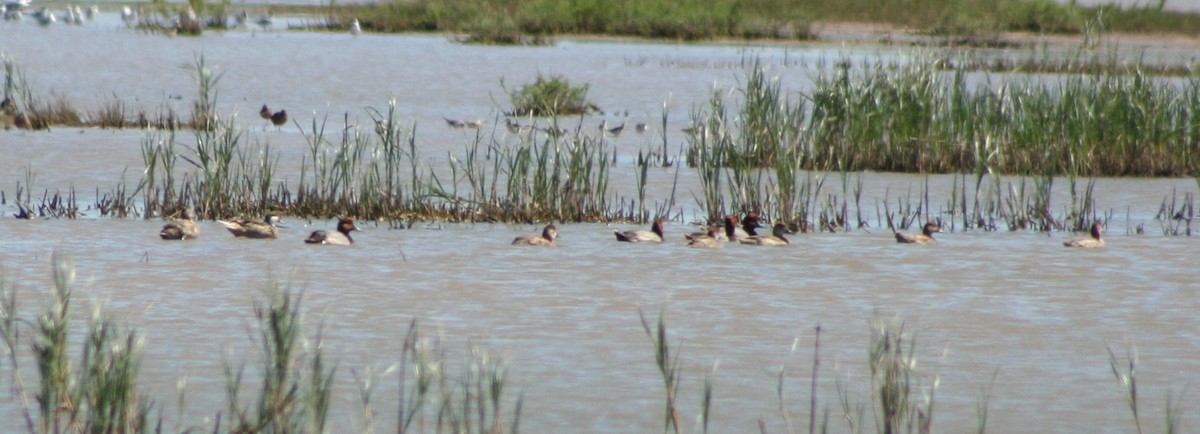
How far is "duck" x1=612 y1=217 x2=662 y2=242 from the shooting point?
32.7 feet

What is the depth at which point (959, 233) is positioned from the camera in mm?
10883

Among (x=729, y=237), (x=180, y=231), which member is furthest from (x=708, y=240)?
(x=180, y=231)

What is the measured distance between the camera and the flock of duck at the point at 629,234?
9.72 metres

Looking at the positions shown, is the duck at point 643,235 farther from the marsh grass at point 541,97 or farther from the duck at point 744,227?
the marsh grass at point 541,97

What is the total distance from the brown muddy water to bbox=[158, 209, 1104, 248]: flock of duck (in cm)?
9

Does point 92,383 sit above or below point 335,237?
above

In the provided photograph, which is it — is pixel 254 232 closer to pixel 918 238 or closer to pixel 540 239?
pixel 540 239

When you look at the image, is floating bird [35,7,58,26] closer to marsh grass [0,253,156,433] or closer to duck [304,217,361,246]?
duck [304,217,361,246]

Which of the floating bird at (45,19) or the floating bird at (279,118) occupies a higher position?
the floating bird at (45,19)

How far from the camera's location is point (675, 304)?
8023mm

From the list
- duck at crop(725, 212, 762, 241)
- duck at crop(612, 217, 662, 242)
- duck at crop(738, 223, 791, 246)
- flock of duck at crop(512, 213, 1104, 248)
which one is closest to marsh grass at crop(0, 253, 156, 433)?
flock of duck at crop(512, 213, 1104, 248)

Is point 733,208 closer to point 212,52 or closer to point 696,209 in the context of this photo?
point 696,209

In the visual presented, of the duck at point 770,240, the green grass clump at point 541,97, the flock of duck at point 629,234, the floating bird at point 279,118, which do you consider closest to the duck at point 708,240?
the flock of duck at point 629,234

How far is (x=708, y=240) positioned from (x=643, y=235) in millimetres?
360
